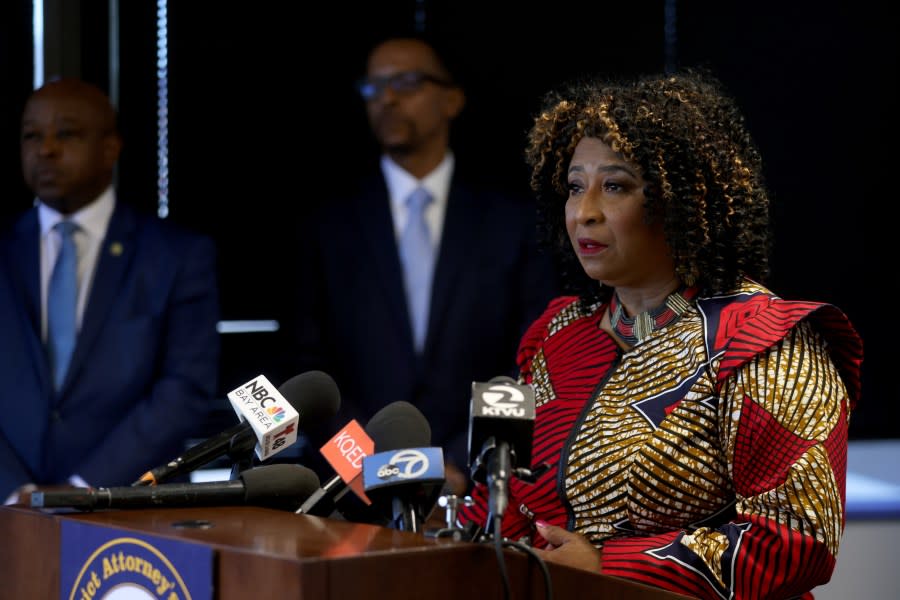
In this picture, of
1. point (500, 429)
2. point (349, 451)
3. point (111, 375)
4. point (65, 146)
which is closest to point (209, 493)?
point (349, 451)

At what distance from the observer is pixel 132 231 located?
3748 mm

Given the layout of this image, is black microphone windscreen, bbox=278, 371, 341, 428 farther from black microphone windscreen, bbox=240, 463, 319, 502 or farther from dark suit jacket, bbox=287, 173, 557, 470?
dark suit jacket, bbox=287, 173, 557, 470

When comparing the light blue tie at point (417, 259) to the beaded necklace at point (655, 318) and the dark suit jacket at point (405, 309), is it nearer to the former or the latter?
the dark suit jacket at point (405, 309)

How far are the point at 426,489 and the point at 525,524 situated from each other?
692 mm

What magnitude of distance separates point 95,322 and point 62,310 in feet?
0.40

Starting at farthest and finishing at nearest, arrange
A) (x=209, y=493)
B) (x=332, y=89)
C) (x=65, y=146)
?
1. (x=332, y=89)
2. (x=65, y=146)
3. (x=209, y=493)

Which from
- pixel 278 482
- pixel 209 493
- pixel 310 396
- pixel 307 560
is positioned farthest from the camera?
pixel 310 396

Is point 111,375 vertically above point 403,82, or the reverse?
point 403,82

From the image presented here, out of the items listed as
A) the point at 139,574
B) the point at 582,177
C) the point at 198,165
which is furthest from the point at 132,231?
the point at 139,574

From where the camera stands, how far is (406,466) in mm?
1591

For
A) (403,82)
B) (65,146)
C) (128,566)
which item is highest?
(403,82)

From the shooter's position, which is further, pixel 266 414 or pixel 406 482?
pixel 266 414

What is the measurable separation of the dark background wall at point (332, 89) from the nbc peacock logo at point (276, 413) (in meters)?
2.51

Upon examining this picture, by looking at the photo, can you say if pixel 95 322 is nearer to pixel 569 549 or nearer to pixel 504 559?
pixel 569 549
